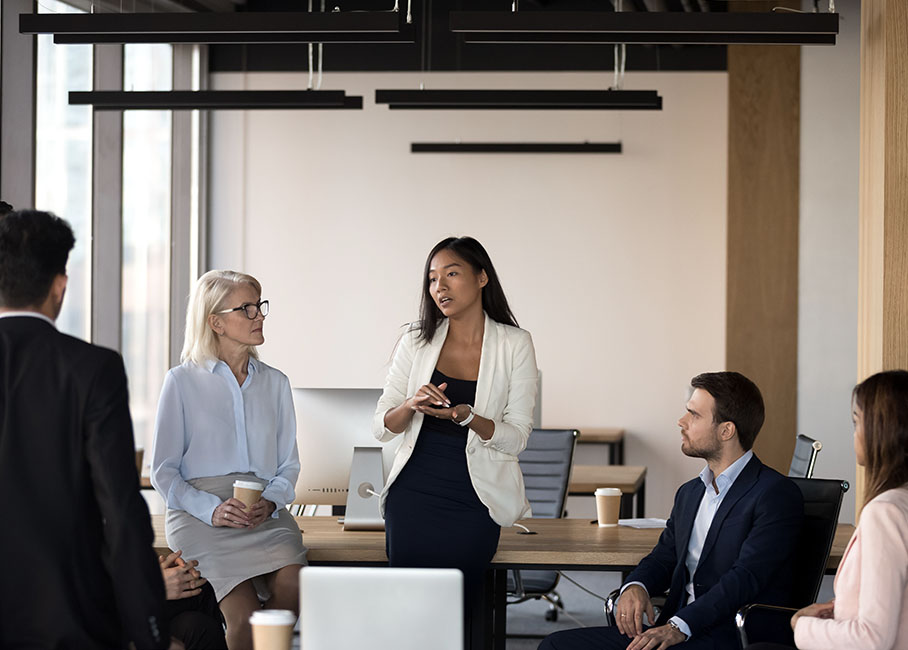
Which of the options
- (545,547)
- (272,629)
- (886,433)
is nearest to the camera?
(272,629)

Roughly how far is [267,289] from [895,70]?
5.27 metres

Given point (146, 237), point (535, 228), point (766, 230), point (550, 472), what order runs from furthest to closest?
point (535, 228) < point (766, 230) < point (146, 237) < point (550, 472)

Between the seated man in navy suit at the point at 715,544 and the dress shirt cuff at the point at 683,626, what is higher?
the seated man in navy suit at the point at 715,544

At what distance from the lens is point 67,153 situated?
6.59 meters

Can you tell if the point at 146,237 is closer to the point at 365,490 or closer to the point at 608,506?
the point at 365,490

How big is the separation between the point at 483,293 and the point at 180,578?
1.27 meters

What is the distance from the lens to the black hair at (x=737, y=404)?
130 inches

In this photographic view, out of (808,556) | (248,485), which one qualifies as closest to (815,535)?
(808,556)

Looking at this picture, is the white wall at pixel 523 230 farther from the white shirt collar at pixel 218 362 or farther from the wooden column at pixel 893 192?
the white shirt collar at pixel 218 362

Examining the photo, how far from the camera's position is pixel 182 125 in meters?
8.21

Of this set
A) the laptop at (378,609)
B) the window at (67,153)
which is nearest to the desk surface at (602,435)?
the window at (67,153)

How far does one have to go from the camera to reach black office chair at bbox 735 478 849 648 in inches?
122

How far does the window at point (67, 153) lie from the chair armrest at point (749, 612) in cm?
468

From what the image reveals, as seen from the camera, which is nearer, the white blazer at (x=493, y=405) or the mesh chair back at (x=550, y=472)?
the white blazer at (x=493, y=405)
